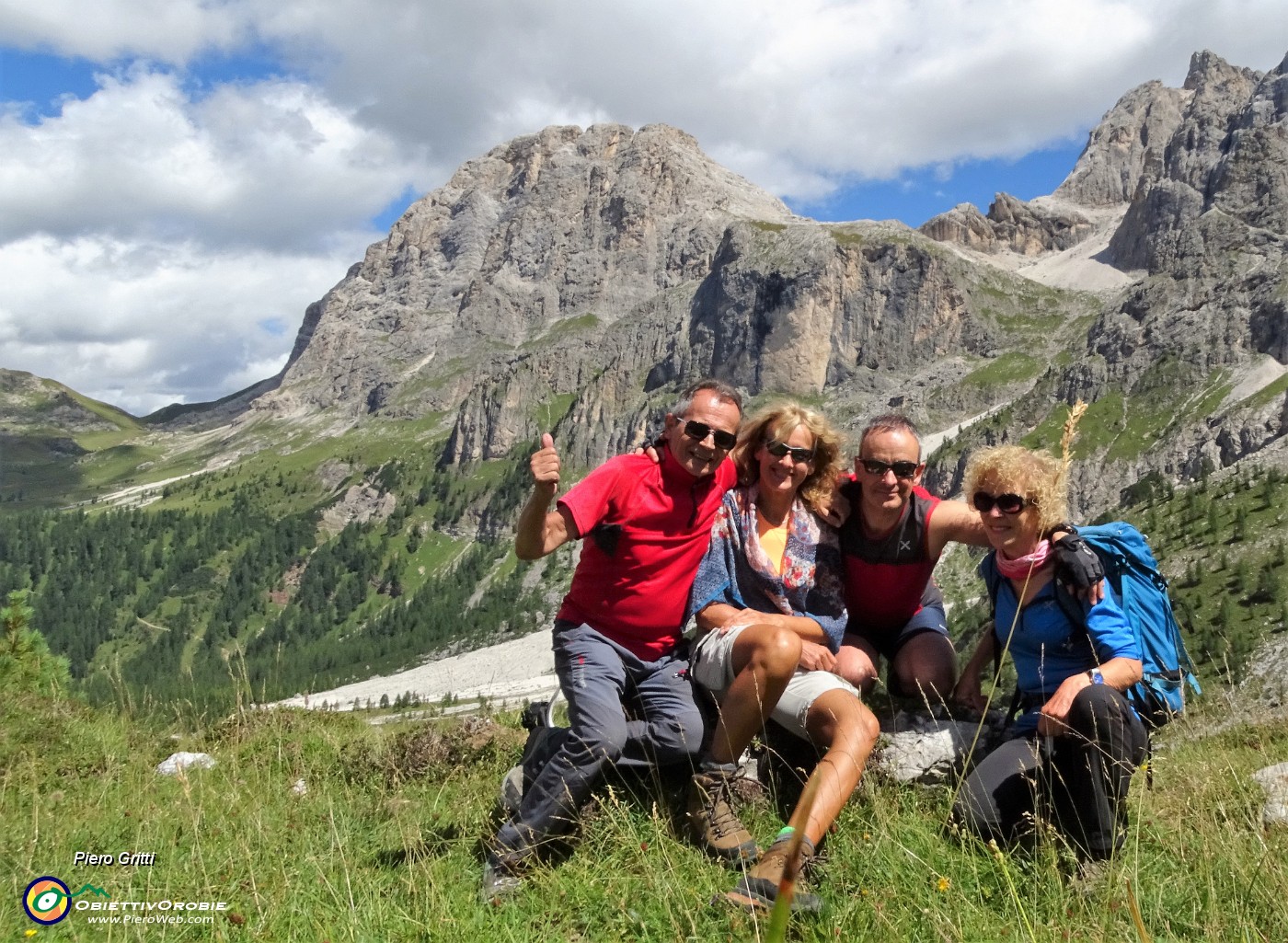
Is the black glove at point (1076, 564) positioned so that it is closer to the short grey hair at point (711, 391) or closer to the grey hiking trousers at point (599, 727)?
the short grey hair at point (711, 391)

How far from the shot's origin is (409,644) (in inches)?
6939

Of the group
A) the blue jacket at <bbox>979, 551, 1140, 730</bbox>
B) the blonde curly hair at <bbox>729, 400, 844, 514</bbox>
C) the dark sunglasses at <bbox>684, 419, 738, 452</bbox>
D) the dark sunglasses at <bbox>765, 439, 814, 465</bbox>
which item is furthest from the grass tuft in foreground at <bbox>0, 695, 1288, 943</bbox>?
the dark sunglasses at <bbox>684, 419, 738, 452</bbox>

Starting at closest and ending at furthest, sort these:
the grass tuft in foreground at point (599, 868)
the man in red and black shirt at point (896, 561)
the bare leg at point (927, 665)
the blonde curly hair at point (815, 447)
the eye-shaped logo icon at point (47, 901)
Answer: the grass tuft in foreground at point (599, 868), the eye-shaped logo icon at point (47, 901), the man in red and black shirt at point (896, 561), the blonde curly hair at point (815, 447), the bare leg at point (927, 665)

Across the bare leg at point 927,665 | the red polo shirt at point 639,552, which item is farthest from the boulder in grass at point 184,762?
the bare leg at point 927,665

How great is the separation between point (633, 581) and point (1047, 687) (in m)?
2.97

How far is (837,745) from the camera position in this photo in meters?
5.26

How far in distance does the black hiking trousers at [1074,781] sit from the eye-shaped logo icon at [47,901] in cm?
521

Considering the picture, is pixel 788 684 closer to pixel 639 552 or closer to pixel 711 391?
pixel 639 552

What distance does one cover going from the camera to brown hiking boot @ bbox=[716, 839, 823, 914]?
14.2 feet

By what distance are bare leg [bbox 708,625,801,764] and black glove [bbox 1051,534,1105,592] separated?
5.99 ft

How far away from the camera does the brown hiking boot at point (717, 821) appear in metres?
5.14

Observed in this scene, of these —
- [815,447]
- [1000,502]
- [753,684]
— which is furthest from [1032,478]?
[753,684]

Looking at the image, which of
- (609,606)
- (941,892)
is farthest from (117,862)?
(941,892)

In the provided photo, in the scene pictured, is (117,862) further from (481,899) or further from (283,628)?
(283,628)
